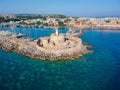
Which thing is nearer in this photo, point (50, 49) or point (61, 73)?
point (61, 73)

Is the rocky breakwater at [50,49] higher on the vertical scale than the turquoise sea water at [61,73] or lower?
higher

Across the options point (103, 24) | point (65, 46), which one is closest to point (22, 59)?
point (65, 46)

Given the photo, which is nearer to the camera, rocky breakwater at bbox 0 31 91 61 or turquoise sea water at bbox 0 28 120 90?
turquoise sea water at bbox 0 28 120 90

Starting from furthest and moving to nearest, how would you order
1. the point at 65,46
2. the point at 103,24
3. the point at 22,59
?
the point at 103,24 → the point at 65,46 → the point at 22,59

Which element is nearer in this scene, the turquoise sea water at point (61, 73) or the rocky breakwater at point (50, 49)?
the turquoise sea water at point (61, 73)

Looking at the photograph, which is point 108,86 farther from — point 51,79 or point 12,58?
point 12,58

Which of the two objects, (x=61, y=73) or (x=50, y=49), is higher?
(x=50, y=49)

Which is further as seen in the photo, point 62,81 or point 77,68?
point 77,68

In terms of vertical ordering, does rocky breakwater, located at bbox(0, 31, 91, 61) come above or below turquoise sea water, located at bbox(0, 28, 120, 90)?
above
